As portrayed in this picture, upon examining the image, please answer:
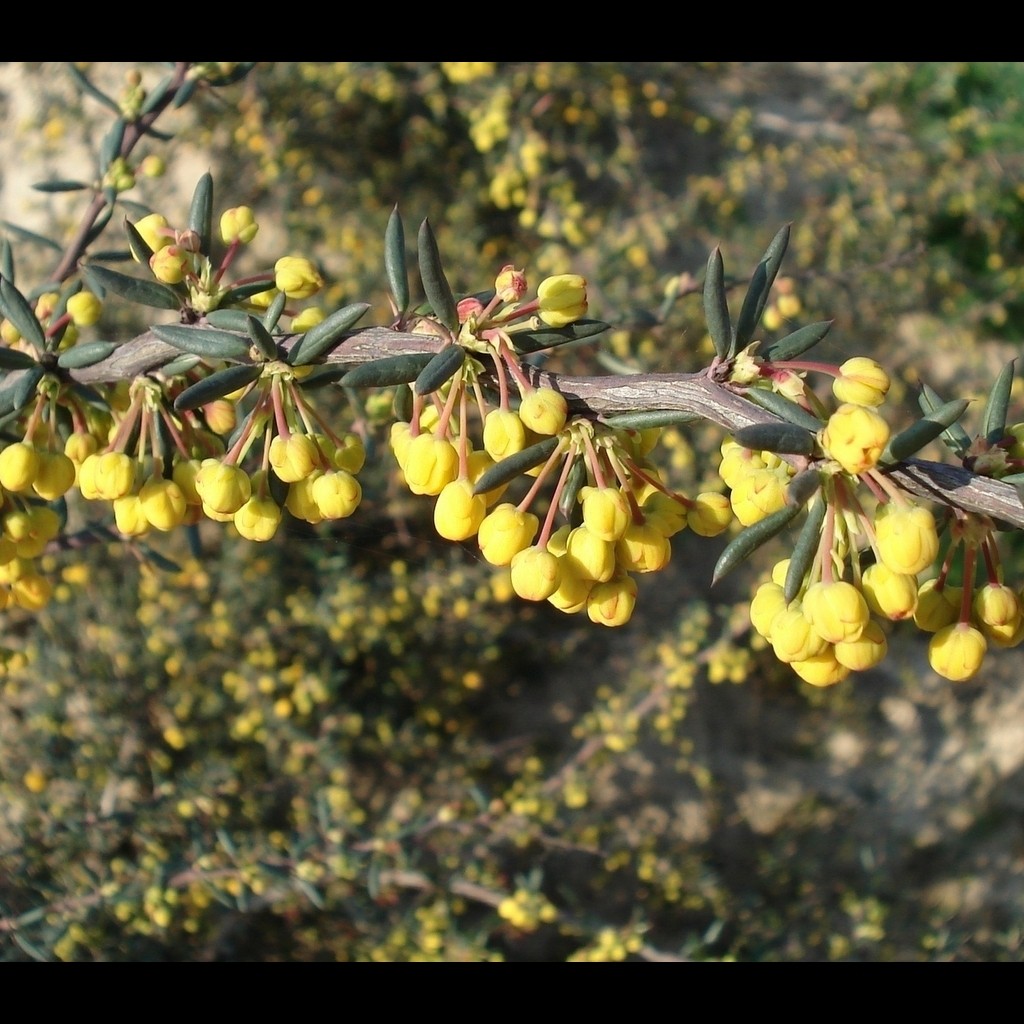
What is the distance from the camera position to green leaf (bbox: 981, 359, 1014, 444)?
1.03 m

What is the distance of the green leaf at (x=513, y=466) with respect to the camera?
1007mm

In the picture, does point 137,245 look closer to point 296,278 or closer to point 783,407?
point 296,278

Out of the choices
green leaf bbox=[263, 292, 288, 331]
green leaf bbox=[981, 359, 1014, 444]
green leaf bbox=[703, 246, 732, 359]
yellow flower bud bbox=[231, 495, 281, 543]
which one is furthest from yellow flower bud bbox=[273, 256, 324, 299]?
green leaf bbox=[981, 359, 1014, 444]

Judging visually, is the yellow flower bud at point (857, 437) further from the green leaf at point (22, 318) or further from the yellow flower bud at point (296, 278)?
the green leaf at point (22, 318)

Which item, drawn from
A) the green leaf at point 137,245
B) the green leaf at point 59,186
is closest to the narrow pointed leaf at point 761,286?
the green leaf at point 137,245

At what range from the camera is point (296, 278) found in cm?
122

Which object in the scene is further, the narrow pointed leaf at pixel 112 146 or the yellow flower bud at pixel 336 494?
the narrow pointed leaf at pixel 112 146

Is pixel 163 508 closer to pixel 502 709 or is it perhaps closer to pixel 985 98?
pixel 502 709

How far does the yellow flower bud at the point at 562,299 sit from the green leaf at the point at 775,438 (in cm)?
27

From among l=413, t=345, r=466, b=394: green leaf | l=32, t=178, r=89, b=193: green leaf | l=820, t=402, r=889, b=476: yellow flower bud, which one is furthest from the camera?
l=32, t=178, r=89, b=193: green leaf

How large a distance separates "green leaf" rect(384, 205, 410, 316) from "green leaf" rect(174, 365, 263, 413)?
9.1 inches

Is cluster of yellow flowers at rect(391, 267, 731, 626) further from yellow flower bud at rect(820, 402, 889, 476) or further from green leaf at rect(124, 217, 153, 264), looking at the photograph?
green leaf at rect(124, 217, 153, 264)

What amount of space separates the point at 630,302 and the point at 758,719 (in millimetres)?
2346

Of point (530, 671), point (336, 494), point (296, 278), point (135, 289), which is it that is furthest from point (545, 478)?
point (530, 671)
